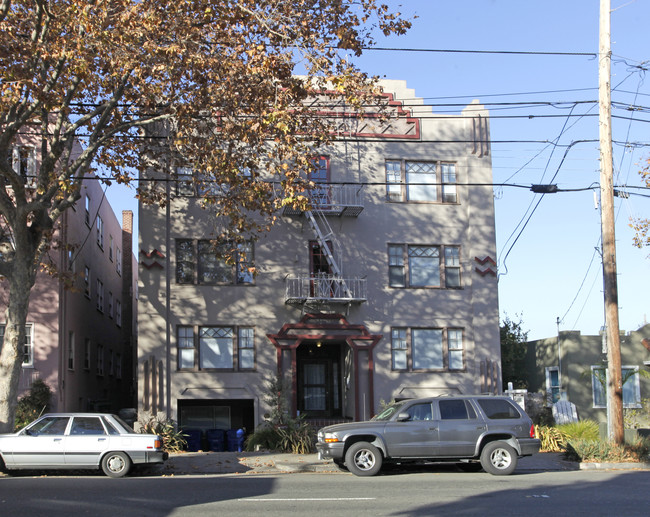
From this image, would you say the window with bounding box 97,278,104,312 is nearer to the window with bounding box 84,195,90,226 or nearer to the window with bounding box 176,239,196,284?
the window with bounding box 84,195,90,226

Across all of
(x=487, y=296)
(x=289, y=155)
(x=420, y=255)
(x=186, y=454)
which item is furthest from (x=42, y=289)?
(x=487, y=296)

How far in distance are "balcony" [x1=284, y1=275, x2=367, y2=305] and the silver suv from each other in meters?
7.99

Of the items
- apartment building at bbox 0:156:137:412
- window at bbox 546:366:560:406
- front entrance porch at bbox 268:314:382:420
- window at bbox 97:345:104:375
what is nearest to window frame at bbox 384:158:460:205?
front entrance porch at bbox 268:314:382:420

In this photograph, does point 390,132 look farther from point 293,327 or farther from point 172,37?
point 172,37

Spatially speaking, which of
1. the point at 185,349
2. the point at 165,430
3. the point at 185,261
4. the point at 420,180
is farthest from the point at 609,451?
the point at 185,261

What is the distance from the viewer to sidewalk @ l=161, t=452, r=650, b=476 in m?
17.8

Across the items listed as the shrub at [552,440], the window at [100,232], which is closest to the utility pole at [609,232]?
the shrub at [552,440]

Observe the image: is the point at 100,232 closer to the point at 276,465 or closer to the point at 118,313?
the point at 118,313

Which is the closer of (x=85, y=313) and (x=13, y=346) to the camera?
(x=13, y=346)

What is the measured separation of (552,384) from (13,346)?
1912 centimetres

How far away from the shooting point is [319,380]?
2683 centimetres

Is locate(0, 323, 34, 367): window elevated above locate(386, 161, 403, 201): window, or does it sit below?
below

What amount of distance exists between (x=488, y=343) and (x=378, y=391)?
4.13 m

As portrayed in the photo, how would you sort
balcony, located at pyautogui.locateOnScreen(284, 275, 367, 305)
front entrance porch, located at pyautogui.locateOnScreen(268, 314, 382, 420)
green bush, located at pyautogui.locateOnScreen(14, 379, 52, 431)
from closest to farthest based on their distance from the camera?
1. green bush, located at pyautogui.locateOnScreen(14, 379, 52, 431)
2. balcony, located at pyautogui.locateOnScreen(284, 275, 367, 305)
3. front entrance porch, located at pyautogui.locateOnScreen(268, 314, 382, 420)
